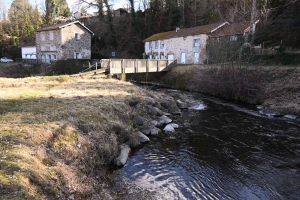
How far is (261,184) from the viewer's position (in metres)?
7.18

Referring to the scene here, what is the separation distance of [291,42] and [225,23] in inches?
355

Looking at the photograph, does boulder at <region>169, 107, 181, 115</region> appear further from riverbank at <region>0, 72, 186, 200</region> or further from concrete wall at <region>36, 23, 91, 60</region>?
concrete wall at <region>36, 23, 91, 60</region>

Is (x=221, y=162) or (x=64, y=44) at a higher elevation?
(x=64, y=44)

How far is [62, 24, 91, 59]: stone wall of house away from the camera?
4138 centimetres

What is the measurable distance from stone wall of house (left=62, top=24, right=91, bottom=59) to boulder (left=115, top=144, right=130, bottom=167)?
37.2 metres

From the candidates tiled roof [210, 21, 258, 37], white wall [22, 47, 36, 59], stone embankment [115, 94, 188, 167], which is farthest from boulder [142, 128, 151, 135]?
white wall [22, 47, 36, 59]

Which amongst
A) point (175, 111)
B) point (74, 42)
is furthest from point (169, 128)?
point (74, 42)

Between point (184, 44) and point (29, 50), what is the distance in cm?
3442

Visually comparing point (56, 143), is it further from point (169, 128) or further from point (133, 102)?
point (133, 102)

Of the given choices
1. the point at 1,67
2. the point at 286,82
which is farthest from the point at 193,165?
the point at 1,67

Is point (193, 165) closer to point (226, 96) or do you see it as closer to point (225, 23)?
point (226, 96)

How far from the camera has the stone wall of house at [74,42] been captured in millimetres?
41384

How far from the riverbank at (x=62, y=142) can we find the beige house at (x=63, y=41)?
32120mm

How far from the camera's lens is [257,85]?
19.9 metres
